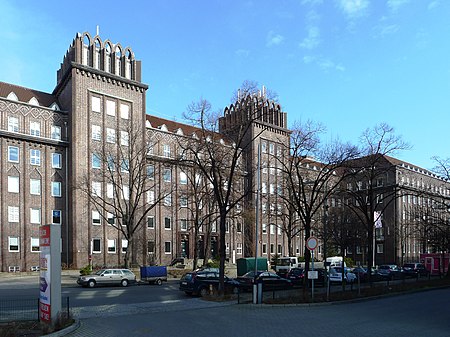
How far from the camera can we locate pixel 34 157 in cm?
5134

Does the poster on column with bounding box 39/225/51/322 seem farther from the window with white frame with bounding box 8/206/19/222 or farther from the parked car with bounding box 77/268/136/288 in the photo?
the window with white frame with bounding box 8/206/19/222

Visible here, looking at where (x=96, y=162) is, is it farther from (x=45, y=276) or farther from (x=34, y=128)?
(x=45, y=276)

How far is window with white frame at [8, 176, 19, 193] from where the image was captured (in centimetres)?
4922

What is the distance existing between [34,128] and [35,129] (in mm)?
148

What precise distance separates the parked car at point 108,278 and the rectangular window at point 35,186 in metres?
18.7

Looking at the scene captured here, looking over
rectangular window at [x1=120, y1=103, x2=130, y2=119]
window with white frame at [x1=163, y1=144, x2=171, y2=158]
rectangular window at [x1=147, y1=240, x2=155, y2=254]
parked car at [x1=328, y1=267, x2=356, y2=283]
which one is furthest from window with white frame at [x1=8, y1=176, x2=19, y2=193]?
parked car at [x1=328, y1=267, x2=356, y2=283]

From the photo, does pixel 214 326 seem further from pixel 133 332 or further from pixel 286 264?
pixel 286 264

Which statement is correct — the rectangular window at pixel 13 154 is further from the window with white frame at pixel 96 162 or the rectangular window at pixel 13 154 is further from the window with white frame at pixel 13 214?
the window with white frame at pixel 96 162

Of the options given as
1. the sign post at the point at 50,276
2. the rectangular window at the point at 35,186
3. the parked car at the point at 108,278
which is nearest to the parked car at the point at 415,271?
the parked car at the point at 108,278

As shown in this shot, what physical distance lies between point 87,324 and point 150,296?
11.7 meters

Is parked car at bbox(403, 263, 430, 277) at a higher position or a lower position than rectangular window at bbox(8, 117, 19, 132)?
lower

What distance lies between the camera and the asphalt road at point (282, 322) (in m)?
14.3

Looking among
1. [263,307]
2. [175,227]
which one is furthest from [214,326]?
[175,227]

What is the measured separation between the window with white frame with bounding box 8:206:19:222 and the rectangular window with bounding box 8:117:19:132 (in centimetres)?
821
